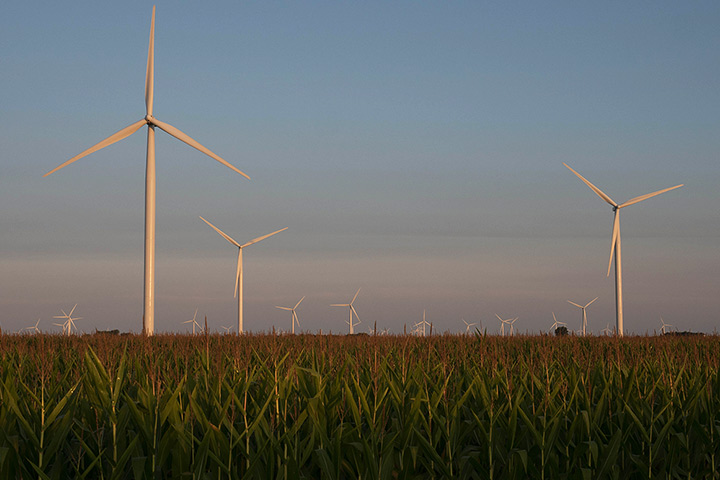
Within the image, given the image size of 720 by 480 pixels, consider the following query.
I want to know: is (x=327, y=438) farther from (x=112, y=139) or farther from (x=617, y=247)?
(x=617, y=247)

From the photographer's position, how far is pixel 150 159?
1212 inches

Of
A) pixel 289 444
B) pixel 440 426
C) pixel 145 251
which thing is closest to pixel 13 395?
pixel 289 444

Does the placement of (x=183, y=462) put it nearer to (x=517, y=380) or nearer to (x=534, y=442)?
Answer: (x=534, y=442)

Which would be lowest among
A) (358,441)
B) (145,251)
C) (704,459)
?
(704,459)

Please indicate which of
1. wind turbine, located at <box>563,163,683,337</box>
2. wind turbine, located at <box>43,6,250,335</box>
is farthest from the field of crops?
wind turbine, located at <box>563,163,683,337</box>

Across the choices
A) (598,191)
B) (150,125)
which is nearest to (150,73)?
(150,125)

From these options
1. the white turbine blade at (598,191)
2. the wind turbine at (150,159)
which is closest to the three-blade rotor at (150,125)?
the wind turbine at (150,159)

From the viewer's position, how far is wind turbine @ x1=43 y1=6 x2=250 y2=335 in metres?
29.7

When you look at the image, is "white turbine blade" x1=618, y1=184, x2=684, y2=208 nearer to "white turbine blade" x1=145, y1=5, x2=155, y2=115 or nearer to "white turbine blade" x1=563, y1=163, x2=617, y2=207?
"white turbine blade" x1=563, y1=163, x2=617, y2=207

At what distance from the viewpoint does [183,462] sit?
6.58 metres

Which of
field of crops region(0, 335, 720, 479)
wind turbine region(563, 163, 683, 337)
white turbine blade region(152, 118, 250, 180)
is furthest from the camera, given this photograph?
wind turbine region(563, 163, 683, 337)

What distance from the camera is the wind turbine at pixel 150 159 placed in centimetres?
2969

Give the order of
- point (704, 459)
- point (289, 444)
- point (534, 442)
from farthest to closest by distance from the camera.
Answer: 1. point (704, 459)
2. point (534, 442)
3. point (289, 444)

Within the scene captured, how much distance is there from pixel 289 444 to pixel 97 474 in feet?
7.82
